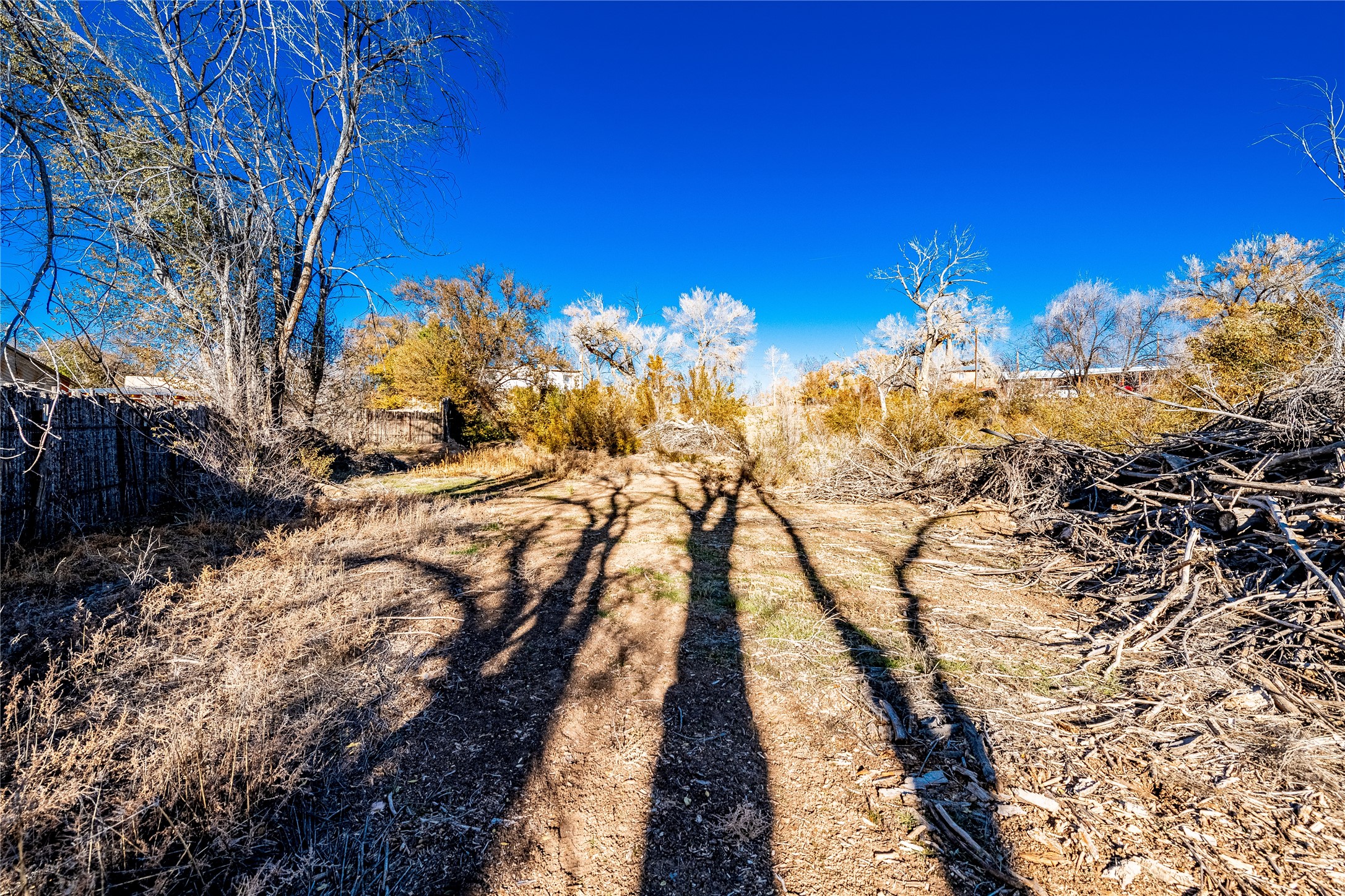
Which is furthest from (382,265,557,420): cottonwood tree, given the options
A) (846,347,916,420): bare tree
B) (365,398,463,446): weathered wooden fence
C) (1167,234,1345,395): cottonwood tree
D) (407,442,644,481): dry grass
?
(1167,234,1345,395): cottonwood tree

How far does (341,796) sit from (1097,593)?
4.96 metres

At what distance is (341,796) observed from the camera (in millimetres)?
1945

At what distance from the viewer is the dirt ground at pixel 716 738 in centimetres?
171

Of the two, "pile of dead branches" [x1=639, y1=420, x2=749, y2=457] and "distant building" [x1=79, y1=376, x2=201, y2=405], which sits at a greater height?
"distant building" [x1=79, y1=376, x2=201, y2=405]

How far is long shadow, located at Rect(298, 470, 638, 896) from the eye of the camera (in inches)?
66.0

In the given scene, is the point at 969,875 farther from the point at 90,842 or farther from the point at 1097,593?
the point at 1097,593

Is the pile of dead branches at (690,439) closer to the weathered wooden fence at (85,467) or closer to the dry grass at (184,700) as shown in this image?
the weathered wooden fence at (85,467)

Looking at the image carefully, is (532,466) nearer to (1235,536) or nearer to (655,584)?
(655,584)

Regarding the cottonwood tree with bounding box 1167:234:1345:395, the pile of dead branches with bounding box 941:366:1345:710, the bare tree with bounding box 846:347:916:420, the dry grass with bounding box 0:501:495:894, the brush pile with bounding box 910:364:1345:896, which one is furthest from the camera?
the bare tree with bounding box 846:347:916:420

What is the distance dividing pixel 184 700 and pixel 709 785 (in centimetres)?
244

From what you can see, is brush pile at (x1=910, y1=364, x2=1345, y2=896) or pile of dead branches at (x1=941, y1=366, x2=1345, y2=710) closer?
brush pile at (x1=910, y1=364, x2=1345, y2=896)

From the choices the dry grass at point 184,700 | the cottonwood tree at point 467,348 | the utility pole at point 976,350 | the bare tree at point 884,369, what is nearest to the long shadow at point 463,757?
the dry grass at point 184,700

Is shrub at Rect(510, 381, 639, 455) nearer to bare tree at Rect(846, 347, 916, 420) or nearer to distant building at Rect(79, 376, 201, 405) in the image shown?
bare tree at Rect(846, 347, 916, 420)

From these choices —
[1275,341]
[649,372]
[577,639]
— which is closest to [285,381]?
[577,639]
